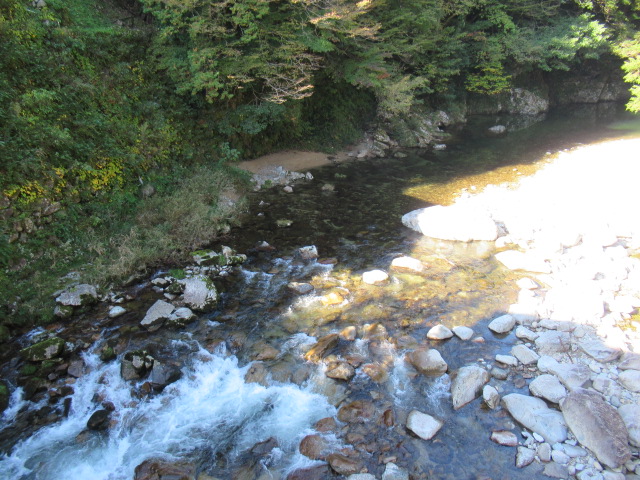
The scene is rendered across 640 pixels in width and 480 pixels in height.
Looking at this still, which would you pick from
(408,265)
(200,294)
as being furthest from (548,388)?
(200,294)

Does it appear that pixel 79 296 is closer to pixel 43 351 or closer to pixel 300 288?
pixel 43 351

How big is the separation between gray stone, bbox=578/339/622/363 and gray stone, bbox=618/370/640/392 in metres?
0.32

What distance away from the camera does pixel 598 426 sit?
3.94 m

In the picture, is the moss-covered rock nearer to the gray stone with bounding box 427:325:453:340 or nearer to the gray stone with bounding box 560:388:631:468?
the gray stone with bounding box 427:325:453:340

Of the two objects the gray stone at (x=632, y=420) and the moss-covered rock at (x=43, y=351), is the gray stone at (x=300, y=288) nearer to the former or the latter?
the moss-covered rock at (x=43, y=351)

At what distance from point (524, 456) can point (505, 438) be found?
26cm

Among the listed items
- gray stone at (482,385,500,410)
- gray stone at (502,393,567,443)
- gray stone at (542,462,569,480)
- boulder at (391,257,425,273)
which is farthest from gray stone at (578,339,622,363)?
boulder at (391,257,425,273)

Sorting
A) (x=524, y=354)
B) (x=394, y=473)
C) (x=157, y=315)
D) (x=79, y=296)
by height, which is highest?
(x=79, y=296)

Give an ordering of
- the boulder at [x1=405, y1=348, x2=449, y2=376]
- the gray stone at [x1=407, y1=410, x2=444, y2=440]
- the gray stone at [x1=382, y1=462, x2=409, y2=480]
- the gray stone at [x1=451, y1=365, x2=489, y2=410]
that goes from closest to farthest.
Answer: the gray stone at [x1=382, y1=462, x2=409, y2=480], the gray stone at [x1=407, y1=410, x2=444, y2=440], the gray stone at [x1=451, y1=365, x2=489, y2=410], the boulder at [x1=405, y1=348, x2=449, y2=376]

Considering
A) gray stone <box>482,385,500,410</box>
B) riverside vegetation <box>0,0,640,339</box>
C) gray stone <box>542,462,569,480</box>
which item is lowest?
gray stone <box>542,462,569,480</box>

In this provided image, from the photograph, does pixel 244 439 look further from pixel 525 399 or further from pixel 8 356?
pixel 8 356

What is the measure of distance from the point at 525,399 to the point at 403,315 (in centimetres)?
228

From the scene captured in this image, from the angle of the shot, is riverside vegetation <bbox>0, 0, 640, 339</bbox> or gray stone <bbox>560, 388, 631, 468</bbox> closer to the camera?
gray stone <bbox>560, 388, 631, 468</bbox>

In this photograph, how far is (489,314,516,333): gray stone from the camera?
5.95 m
